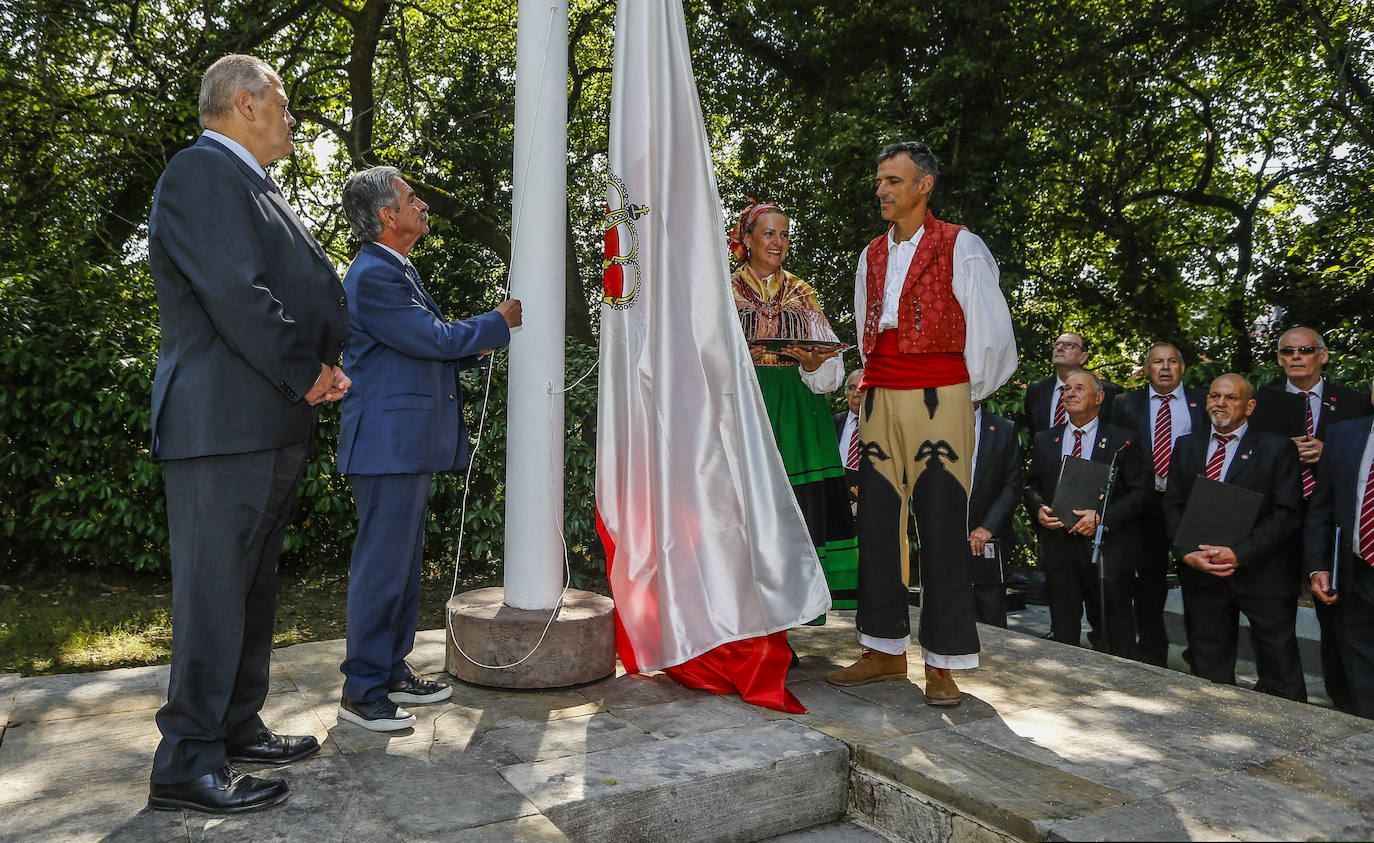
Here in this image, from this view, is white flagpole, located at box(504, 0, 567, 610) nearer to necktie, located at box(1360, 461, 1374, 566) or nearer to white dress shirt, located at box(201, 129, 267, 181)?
white dress shirt, located at box(201, 129, 267, 181)

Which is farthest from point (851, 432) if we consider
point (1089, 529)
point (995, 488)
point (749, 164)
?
point (749, 164)

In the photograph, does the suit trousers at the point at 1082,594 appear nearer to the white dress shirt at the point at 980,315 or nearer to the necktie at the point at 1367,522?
the necktie at the point at 1367,522

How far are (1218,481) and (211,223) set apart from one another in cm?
451

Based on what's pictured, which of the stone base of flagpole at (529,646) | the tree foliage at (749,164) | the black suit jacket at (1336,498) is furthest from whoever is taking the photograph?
the tree foliage at (749,164)

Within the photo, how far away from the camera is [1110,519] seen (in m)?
5.27

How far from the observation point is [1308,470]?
4992 millimetres

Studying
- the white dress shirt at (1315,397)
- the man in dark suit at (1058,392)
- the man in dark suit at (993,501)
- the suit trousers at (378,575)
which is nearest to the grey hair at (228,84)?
the suit trousers at (378,575)

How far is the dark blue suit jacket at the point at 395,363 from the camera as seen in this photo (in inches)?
137

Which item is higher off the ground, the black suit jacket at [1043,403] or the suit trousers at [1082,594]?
the black suit jacket at [1043,403]

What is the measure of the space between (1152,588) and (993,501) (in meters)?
1.00

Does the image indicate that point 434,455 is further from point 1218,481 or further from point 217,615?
point 1218,481

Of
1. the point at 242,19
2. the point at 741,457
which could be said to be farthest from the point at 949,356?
the point at 242,19

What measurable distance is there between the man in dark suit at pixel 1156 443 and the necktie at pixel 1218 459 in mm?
373

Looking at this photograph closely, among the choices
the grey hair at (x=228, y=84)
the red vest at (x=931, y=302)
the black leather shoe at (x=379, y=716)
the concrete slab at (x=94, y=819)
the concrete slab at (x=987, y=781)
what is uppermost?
the grey hair at (x=228, y=84)
